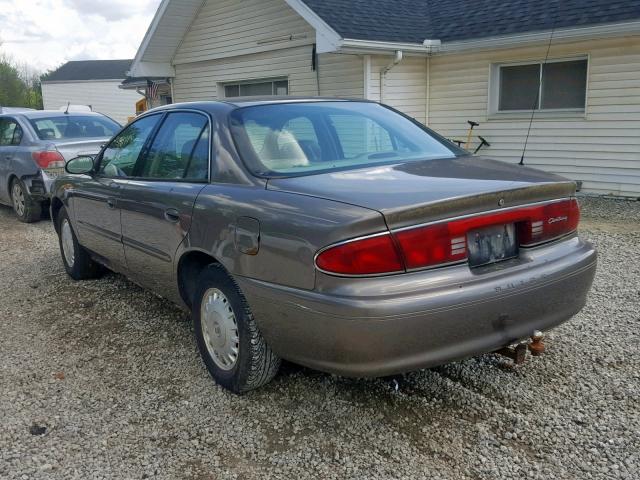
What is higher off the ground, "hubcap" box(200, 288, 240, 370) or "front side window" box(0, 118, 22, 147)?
"front side window" box(0, 118, 22, 147)

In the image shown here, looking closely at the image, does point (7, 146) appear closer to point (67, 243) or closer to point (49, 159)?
point (49, 159)

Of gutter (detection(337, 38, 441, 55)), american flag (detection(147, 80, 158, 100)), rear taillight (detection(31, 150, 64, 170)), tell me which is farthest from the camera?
american flag (detection(147, 80, 158, 100))

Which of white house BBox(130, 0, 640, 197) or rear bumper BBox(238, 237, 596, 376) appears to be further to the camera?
white house BBox(130, 0, 640, 197)

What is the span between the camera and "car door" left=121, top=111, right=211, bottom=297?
3488 millimetres

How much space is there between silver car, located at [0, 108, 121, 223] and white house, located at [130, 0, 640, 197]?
154 inches

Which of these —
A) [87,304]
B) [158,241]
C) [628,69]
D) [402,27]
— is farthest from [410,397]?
[402,27]

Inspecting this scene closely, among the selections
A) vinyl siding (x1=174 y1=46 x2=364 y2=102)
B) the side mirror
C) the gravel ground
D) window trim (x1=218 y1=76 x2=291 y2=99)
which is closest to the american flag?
vinyl siding (x1=174 y1=46 x2=364 y2=102)

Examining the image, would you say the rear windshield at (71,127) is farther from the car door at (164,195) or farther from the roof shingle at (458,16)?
the car door at (164,195)

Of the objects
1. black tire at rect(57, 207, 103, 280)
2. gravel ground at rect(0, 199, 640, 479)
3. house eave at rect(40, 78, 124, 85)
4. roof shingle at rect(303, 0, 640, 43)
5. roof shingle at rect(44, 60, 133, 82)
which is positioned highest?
roof shingle at rect(44, 60, 133, 82)

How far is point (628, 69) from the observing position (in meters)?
9.09

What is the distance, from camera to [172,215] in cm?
354

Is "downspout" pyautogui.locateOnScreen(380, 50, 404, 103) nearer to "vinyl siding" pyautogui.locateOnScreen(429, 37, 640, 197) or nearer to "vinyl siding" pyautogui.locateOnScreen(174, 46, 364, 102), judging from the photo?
"vinyl siding" pyautogui.locateOnScreen(174, 46, 364, 102)

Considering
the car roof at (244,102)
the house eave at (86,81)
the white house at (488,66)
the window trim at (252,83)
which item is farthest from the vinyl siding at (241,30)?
the house eave at (86,81)

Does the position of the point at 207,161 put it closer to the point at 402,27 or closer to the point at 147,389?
the point at 147,389
